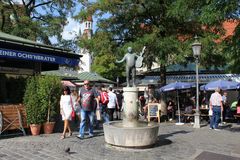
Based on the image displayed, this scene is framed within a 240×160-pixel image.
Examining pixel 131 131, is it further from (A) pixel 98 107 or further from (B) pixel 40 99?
(A) pixel 98 107

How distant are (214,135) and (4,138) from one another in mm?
7280

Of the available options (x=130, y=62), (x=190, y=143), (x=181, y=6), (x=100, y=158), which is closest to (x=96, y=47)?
(x=181, y=6)

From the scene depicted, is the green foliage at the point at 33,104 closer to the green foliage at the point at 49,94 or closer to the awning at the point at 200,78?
the green foliage at the point at 49,94

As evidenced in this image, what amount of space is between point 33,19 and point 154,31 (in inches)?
610

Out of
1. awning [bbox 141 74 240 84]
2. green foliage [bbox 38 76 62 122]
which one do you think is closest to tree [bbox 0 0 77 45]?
awning [bbox 141 74 240 84]

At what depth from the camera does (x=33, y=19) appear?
112ft

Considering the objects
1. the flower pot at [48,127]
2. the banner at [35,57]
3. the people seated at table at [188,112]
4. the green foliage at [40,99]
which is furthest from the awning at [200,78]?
the flower pot at [48,127]

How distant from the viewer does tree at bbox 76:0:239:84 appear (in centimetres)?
2116

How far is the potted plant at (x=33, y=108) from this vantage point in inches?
559

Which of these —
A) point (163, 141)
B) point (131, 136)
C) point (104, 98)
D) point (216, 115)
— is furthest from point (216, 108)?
point (131, 136)

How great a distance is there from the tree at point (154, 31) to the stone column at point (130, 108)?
8.74m

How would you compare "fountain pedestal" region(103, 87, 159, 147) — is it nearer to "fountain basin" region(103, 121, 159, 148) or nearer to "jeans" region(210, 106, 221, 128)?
"fountain basin" region(103, 121, 159, 148)

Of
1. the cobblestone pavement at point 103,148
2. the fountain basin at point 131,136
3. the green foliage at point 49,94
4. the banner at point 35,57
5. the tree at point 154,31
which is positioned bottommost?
the cobblestone pavement at point 103,148

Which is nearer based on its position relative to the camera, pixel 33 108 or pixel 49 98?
pixel 33 108
